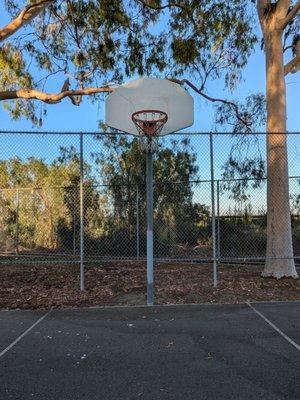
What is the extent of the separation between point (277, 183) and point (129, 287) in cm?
391

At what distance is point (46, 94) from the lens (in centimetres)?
1327

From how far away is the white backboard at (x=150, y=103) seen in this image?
8.66 m

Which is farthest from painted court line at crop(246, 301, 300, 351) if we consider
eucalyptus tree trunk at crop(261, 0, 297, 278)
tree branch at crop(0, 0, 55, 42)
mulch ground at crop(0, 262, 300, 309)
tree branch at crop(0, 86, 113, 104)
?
tree branch at crop(0, 0, 55, 42)

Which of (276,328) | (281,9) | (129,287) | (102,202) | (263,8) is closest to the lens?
(276,328)

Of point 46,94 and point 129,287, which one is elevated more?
point 46,94

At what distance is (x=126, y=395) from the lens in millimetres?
4266

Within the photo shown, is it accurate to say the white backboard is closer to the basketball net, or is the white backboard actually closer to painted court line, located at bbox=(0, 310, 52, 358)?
the basketball net

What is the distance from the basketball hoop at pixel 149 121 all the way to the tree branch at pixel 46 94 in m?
5.49

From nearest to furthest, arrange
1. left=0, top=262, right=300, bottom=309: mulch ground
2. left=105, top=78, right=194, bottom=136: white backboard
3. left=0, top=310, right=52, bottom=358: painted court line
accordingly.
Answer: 1. left=0, top=310, right=52, bottom=358: painted court line
2. left=0, top=262, right=300, bottom=309: mulch ground
3. left=105, top=78, right=194, bottom=136: white backboard

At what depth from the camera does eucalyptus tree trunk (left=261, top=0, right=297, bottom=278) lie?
33.2ft

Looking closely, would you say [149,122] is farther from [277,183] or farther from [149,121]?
[277,183]

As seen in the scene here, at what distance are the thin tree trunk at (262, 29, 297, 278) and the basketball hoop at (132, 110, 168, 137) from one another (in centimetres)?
268

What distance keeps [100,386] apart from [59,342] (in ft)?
5.36

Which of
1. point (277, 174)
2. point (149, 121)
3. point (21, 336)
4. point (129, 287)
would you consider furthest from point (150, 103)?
point (21, 336)
